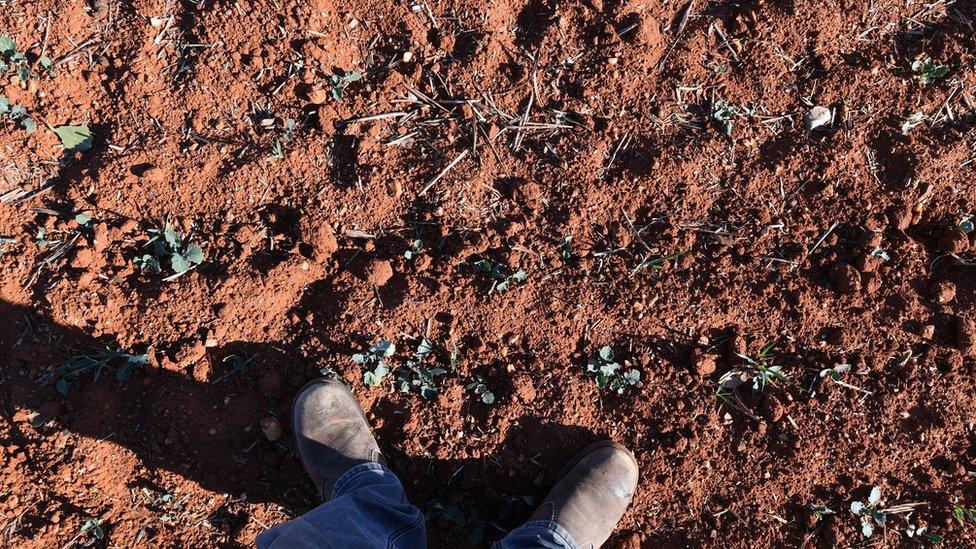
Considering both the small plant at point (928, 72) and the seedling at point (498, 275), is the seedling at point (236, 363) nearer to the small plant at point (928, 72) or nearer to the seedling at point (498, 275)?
the seedling at point (498, 275)

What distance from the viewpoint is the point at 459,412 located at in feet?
8.29

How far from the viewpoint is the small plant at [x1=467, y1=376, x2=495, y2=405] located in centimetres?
250

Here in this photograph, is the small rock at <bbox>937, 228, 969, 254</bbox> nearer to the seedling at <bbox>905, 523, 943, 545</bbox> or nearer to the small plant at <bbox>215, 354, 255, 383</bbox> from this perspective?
the seedling at <bbox>905, 523, 943, 545</bbox>

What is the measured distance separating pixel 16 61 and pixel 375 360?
81.2 inches

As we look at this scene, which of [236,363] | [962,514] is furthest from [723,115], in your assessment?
[236,363]

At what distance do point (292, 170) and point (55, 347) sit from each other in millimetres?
1275

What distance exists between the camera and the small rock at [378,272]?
250 cm

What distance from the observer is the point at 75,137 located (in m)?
2.55

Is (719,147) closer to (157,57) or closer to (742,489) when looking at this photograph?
(742,489)

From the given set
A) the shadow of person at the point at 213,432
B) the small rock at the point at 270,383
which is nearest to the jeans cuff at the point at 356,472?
the shadow of person at the point at 213,432

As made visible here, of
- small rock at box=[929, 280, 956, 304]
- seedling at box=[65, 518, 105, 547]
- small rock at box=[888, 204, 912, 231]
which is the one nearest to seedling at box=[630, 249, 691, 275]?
small rock at box=[888, 204, 912, 231]

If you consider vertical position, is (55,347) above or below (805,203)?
below

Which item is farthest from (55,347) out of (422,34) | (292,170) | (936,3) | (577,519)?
(936,3)

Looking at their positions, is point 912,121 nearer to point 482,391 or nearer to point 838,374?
point 838,374
